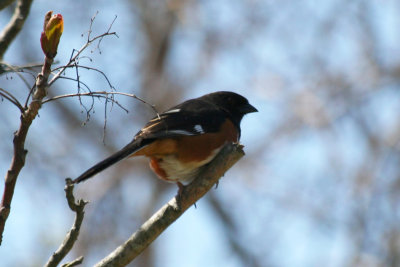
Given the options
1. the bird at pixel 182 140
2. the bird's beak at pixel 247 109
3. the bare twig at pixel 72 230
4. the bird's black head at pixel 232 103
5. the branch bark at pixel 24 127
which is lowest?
the bare twig at pixel 72 230

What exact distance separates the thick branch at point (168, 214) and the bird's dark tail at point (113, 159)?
338 mm

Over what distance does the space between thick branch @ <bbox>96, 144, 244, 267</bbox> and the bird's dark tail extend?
0.34 metres

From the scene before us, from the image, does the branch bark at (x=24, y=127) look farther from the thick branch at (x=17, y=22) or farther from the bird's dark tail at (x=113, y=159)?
the thick branch at (x=17, y=22)

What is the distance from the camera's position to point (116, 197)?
1003cm

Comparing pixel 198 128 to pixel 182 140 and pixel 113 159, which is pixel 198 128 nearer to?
pixel 182 140

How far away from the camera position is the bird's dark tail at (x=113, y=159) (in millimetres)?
2677

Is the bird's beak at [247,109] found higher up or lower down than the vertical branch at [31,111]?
higher up

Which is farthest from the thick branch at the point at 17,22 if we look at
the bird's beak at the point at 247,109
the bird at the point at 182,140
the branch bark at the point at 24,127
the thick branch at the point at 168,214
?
the bird's beak at the point at 247,109

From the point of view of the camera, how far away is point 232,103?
220 inches

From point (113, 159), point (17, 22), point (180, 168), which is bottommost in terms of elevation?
point (113, 159)

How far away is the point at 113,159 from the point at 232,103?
2543 mm

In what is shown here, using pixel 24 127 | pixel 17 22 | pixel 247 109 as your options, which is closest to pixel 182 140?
pixel 247 109

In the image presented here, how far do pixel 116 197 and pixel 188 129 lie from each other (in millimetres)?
5922

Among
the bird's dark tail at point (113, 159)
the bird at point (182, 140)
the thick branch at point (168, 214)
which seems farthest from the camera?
the bird at point (182, 140)
